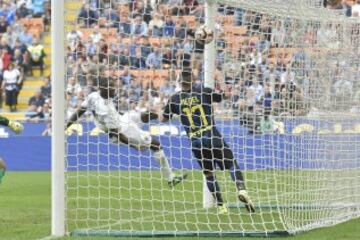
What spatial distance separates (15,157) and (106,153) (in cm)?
1184

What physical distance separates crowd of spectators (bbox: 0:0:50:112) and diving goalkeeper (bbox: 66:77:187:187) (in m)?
13.7

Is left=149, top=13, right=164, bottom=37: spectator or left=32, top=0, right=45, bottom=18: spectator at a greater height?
left=149, top=13, right=164, bottom=37: spectator

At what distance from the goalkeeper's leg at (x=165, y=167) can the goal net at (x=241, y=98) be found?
0.26 meters

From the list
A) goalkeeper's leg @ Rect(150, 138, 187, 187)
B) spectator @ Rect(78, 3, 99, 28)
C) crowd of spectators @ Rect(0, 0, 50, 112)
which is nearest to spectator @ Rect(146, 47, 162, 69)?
spectator @ Rect(78, 3, 99, 28)

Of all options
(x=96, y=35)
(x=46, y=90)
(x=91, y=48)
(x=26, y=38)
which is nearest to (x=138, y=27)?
(x=96, y=35)

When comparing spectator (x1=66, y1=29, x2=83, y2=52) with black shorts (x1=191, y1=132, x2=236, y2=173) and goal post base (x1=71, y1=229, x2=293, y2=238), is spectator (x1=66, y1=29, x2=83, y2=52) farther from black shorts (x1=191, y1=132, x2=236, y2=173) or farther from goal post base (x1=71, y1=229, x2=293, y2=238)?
goal post base (x1=71, y1=229, x2=293, y2=238)

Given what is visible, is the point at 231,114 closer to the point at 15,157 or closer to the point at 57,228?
the point at 57,228

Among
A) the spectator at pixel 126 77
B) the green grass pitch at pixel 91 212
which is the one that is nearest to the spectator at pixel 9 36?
the green grass pitch at pixel 91 212

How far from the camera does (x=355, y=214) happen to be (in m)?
13.2

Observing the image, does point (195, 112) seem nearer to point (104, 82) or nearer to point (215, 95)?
point (215, 95)

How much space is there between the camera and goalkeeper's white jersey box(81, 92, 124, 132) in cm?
1589

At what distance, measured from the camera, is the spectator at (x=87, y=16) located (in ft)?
38.0

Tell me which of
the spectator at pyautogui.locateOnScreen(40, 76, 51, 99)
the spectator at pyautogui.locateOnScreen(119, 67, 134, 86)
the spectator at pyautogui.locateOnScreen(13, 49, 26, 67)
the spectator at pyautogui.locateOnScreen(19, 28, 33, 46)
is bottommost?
the spectator at pyautogui.locateOnScreen(40, 76, 51, 99)

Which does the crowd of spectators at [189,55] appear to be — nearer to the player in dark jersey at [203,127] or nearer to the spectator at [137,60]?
the spectator at [137,60]
